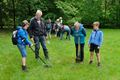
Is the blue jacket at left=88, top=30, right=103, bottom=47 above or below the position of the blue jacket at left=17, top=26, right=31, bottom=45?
below

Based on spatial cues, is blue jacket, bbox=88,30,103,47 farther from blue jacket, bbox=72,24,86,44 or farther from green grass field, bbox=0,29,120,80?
green grass field, bbox=0,29,120,80

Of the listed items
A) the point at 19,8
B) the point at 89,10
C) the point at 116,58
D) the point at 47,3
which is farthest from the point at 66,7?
the point at 116,58

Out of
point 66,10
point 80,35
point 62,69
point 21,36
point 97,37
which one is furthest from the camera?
point 66,10

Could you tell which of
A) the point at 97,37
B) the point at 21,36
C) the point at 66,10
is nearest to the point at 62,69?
the point at 97,37

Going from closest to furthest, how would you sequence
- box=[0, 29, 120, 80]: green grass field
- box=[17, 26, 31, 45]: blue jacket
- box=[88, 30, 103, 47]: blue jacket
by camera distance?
1. box=[0, 29, 120, 80]: green grass field
2. box=[17, 26, 31, 45]: blue jacket
3. box=[88, 30, 103, 47]: blue jacket

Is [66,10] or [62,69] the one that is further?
[66,10]

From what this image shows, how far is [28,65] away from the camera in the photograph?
15.1 meters

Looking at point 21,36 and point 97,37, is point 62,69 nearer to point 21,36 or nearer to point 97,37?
point 97,37

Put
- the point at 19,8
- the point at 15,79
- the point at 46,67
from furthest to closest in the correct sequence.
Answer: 1. the point at 19,8
2. the point at 46,67
3. the point at 15,79

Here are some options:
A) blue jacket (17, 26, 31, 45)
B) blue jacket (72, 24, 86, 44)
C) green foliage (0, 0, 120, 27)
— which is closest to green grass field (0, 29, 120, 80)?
blue jacket (72, 24, 86, 44)

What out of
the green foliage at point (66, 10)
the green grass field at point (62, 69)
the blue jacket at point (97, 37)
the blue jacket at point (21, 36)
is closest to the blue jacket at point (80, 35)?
the blue jacket at point (97, 37)

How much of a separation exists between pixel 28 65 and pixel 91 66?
8.74ft

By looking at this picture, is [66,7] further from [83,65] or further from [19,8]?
[83,65]

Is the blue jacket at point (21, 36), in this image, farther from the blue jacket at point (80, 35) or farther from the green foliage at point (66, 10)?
the green foliage at point (66, 10)
